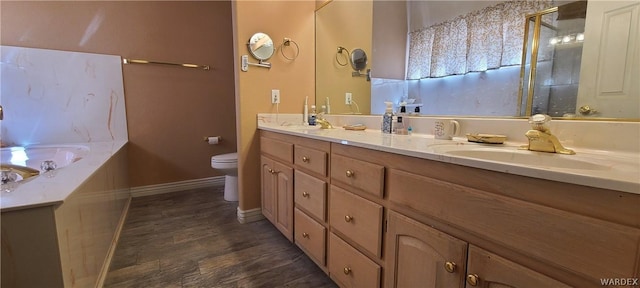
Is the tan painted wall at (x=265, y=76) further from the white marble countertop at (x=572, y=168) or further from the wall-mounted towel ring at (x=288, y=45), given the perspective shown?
the white marble countertop at (x=572, y=168)

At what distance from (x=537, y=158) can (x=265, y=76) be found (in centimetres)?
176

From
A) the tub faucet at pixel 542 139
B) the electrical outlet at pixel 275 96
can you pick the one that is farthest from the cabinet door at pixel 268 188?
the tub faucet at pixel 542 139

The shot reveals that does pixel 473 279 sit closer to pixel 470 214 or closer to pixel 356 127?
pixel 470 214

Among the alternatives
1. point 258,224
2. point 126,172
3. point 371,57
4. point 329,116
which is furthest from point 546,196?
point 126,172

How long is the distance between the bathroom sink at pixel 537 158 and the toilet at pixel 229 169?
2000 mm

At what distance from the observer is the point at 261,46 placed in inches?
79.1

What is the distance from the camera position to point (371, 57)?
75.2 inches

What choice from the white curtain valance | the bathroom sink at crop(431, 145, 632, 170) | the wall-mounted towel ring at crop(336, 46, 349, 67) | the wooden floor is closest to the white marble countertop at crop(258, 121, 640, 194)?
the bathroom sink at crop(431, 145, 632, 170)

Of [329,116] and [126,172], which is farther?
[126,172]

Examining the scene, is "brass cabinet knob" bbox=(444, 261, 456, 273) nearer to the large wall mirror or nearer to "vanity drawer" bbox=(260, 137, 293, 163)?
the large wall mirror

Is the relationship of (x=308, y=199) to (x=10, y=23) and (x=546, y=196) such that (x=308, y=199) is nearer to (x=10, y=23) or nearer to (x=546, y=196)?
(x=546, y=196)

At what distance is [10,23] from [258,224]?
255 cm

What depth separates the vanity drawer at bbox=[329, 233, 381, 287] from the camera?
1057 mm

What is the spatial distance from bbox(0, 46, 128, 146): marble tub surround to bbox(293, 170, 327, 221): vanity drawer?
210cm
